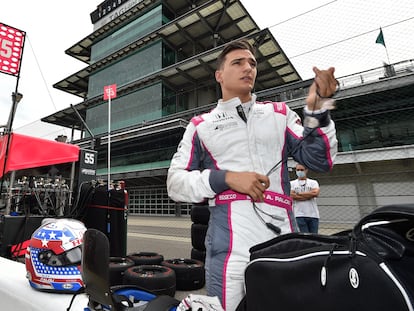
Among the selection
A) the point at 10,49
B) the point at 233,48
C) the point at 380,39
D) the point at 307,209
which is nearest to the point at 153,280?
the point at 233,48

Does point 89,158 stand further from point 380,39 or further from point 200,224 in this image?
point 380,39

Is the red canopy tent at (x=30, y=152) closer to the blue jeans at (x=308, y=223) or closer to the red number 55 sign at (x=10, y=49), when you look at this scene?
the red number 55 sign at (x=10, y=49)

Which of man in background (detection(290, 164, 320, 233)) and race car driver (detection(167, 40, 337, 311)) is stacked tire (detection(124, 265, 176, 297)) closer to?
race car driver (detection(167, 40, 337, 311))

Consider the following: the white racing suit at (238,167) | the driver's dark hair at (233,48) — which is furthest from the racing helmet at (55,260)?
the driver's dark hair at (233,48)

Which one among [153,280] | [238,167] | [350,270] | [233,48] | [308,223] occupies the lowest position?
[153,280]

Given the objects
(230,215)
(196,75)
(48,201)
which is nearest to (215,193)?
(230,215)

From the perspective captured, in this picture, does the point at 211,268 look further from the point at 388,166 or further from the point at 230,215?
the point at 388,166

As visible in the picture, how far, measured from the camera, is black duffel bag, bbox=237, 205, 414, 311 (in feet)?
1.45

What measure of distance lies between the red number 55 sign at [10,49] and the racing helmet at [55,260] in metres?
2.92

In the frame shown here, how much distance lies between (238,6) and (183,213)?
13.2 metres

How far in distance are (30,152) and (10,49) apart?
63.3 inches

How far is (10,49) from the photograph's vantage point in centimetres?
340

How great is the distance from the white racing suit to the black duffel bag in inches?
7.7

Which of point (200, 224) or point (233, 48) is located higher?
point (233, 48)
